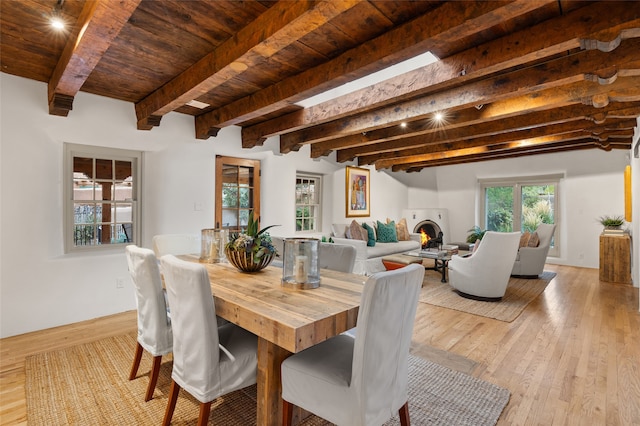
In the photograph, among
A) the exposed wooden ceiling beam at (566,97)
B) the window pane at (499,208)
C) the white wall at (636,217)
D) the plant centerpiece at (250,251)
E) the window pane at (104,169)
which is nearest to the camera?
Answer: the plant centerpiece at (250,251)

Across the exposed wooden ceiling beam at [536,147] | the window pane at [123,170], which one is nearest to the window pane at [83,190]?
the window pane at [123,170]

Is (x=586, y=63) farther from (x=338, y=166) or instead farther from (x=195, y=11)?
(x=338, y=166)

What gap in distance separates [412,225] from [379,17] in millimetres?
6602

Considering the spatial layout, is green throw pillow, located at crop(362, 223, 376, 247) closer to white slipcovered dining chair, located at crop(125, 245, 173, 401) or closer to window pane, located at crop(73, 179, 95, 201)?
window pane, located at crop(73, 179, 95, 201)

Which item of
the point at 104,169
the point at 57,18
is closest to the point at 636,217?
the point at 57,18

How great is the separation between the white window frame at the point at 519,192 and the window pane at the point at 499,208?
0.08 m

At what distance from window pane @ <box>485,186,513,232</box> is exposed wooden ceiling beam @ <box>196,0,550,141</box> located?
21.6 ft

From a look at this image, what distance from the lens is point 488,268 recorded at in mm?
4016

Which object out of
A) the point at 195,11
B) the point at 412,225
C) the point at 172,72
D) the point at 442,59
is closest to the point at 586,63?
the point at 442,59

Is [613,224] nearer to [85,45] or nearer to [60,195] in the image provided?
[85,45]

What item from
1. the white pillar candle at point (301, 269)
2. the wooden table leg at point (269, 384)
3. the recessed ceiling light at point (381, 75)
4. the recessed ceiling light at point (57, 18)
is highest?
the recessed ceiling light at point (381, 75)

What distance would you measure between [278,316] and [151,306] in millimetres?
1027

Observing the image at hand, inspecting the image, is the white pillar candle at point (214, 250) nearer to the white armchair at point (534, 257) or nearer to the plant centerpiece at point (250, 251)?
the plant centerpiece at point (250, 251)

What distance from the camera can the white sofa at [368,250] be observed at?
17.7 ft
